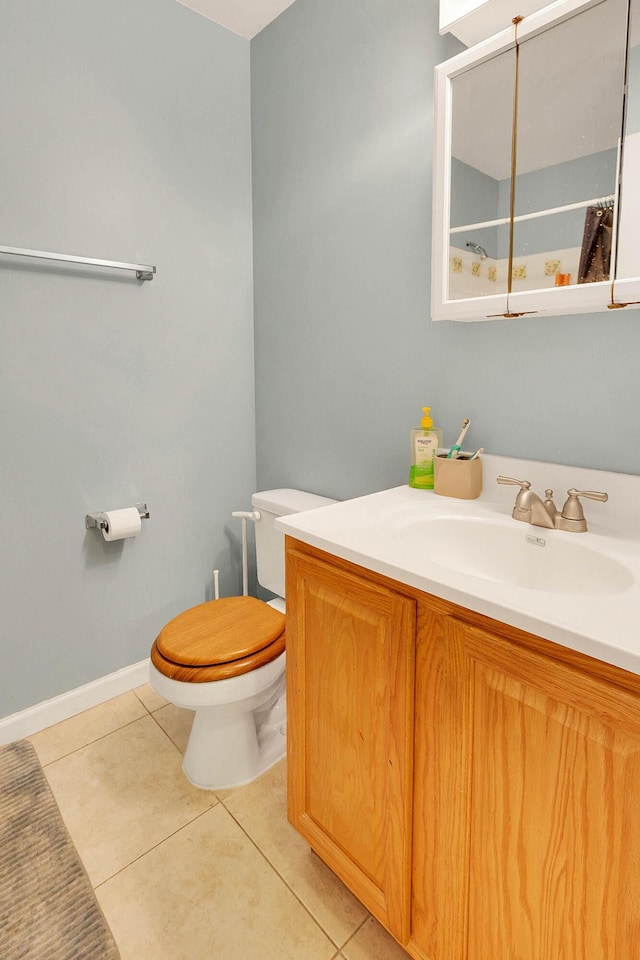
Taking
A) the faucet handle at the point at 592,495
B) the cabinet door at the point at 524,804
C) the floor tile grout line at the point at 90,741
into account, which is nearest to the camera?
the cabinet door at the point at 524,804

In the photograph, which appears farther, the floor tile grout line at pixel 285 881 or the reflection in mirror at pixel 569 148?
the floor tile grout line at pixel 285 881

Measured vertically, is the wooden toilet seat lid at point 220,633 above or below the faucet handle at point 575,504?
below

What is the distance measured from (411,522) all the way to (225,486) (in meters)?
1.15

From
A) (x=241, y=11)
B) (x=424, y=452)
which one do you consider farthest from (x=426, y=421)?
(x=241, y=11)

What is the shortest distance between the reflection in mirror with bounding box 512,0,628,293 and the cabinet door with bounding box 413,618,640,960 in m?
0.75

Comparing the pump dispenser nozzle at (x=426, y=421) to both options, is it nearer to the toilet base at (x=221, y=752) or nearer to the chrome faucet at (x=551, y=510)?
the chrome faucet at (x=551, y=510)

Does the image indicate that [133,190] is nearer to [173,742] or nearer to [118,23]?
[118,23]

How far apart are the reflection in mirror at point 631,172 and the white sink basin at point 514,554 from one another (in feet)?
1.68

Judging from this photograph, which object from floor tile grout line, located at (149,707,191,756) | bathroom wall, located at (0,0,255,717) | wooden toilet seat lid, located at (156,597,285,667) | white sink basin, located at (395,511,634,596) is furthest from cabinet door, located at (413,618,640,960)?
bathroom wall, located at (0,0,255,717)

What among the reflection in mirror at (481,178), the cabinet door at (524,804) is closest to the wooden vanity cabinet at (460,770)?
the cabinet door at (524,804)

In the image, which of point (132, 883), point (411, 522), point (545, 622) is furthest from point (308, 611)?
point (132, 883)

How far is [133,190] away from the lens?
5.47ft

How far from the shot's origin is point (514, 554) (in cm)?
106

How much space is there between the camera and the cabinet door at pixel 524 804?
0.61 m
